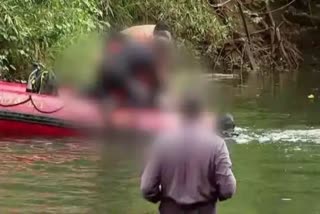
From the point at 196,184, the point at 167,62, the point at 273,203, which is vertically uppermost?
the point at 167,62

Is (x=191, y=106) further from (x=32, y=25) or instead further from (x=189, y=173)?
(x=32, y=25)

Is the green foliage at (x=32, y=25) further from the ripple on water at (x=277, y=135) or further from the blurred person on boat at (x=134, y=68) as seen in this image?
the blurred person on boat at (x=134, y=68)

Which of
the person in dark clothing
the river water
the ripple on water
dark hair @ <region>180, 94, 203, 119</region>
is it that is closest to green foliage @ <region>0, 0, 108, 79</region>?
the river water

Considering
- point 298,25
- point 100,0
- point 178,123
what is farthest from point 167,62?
point 298,25

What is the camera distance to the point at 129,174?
9789mm

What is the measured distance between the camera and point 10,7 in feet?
48.4

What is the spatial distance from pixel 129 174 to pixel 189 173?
539 centimetres

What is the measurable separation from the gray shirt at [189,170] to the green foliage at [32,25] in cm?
997

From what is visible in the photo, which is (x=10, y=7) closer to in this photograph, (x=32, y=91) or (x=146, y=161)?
(x=32, y=91)

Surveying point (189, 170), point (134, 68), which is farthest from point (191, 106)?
point (189, 170)

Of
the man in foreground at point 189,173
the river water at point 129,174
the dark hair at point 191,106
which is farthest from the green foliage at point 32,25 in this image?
the dark hair at point 191,106

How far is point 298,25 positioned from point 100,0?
17.5 m

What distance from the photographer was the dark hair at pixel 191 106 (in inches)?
155

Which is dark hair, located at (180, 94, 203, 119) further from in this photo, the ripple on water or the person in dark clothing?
the ripple on water
